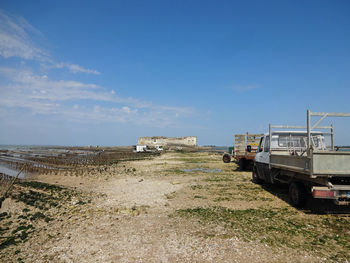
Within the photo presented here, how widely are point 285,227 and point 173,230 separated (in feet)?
10.6

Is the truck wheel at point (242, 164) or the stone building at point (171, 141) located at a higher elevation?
the stone building at point (171, 141)

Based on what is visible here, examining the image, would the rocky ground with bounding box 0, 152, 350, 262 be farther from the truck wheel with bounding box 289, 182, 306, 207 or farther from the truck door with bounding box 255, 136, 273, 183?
the truck door with bounding box 255, 136, 273, 183

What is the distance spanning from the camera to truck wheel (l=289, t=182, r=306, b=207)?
8008 millimetres

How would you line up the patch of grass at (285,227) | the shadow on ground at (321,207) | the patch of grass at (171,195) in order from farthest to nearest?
the patch of grass at (171,195), the shadow on ground at (321,207), the patch of grass at (285,227)

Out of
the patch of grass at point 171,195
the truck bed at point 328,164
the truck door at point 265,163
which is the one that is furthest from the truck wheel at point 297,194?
the patch of grass at point 171,195

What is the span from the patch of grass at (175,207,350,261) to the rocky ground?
0.8 inches

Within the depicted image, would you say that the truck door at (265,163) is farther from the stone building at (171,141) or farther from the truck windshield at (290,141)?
the stone building at (171,141)

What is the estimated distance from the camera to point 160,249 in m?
5.25

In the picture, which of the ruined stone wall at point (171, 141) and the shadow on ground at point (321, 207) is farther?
the ruined stone wall at point (171, 141)

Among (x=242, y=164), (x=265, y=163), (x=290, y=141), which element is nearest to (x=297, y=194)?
(x=265, y=163)

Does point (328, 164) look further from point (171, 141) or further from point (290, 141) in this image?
point (171, 141)

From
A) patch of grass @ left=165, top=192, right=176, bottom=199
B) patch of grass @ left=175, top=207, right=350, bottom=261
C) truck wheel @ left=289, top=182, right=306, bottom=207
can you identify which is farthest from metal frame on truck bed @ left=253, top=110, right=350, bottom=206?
patch of grass @ left=165, top=192, right=176, bottom=199

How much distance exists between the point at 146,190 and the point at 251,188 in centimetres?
575

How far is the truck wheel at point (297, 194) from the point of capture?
8.01 m
